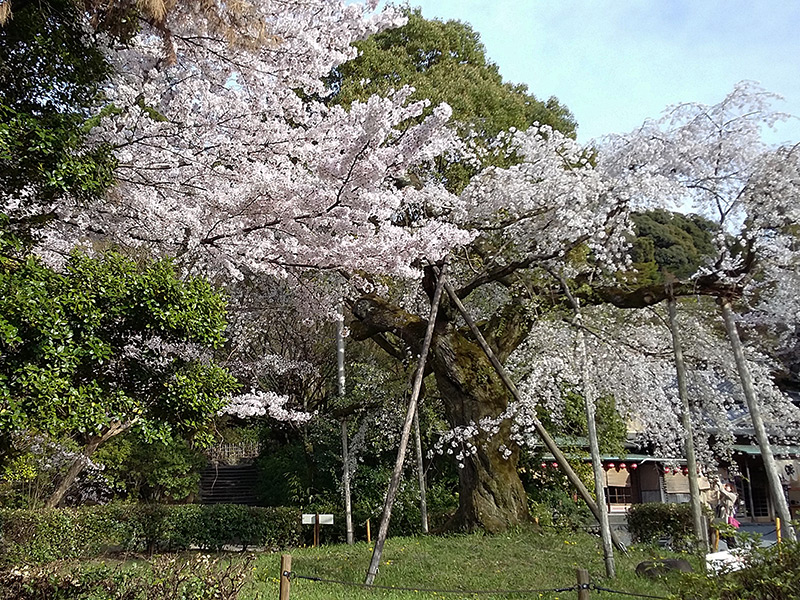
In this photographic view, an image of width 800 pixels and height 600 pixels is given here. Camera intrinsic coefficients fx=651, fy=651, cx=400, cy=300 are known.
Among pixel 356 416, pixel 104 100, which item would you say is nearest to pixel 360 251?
pixel 104 100

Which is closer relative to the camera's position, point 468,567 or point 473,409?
point 468,567

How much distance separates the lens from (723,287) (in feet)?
26.5

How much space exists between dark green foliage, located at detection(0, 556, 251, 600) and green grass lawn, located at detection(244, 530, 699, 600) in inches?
45.1

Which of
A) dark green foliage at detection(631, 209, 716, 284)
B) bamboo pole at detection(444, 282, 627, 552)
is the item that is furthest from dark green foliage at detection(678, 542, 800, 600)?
dark green foliage at detection(631, 209, 716, 284)

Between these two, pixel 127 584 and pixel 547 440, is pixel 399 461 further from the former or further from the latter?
pixel 127 584

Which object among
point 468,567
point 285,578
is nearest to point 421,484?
point 468,567

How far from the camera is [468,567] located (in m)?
7.98

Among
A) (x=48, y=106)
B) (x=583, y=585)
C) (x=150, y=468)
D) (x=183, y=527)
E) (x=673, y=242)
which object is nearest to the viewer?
(x=583, y=585)

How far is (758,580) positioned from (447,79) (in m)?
10.1

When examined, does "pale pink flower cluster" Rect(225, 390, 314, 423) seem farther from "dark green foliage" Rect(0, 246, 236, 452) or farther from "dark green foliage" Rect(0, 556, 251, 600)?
"dark green foliage" Rect(0, 246, 236, 452)

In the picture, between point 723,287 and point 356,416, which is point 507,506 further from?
Result: point 723,287

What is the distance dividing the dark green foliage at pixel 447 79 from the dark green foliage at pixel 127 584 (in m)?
7.91

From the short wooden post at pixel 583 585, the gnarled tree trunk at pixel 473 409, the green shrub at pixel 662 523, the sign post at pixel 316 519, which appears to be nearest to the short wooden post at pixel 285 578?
the short wooden post at pixel 583 585

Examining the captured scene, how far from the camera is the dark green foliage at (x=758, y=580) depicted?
12.4 ft
